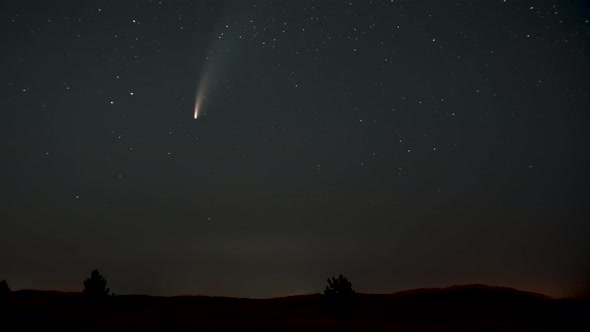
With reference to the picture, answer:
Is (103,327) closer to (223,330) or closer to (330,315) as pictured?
(223,330)

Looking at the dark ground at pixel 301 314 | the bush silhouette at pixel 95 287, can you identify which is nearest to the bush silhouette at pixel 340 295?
the dark ground at pixel 301 314

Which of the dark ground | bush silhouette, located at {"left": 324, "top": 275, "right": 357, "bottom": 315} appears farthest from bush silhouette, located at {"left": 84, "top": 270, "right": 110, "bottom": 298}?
bush silhouette, located at {"left": 324, "top": 275, "right": 357, "bottom": 315}

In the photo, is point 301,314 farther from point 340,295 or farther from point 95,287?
point 95,287

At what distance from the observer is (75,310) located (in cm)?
1313

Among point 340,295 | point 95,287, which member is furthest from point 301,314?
point 95,287

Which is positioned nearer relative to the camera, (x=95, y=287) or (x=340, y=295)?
(x=340, y=295)

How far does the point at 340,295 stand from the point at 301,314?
1790 mm

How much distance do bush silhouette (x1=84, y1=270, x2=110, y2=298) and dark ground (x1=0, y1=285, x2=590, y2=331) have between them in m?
0.36

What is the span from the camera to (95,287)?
51.7ft

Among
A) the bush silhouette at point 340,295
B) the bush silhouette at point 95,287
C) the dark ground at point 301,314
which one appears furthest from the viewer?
the bush silhouette at point 95,287

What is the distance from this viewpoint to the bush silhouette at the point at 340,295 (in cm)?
1374

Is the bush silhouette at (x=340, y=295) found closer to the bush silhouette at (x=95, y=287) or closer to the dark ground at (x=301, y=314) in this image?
the dark ground at (x=301, y=314)

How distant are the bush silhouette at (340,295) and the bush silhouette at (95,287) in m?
8.79

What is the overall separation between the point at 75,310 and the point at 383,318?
9.86 m
